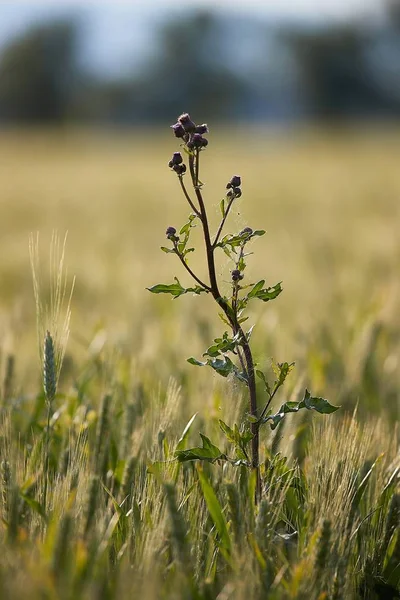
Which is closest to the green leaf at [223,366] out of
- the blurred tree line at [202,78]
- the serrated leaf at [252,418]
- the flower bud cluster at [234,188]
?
the serrated leaf at [252,418]

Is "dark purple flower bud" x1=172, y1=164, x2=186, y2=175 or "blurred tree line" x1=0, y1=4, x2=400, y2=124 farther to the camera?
"blurred tree line" x1=0, y1=4, x2=400, y2=124

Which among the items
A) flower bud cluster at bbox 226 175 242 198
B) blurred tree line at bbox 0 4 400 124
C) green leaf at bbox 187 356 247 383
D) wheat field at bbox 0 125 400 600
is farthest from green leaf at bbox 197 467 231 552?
blurred tree line at bbox 0 4 400 124

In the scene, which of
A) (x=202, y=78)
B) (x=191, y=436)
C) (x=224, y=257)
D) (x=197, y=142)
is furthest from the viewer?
(x=202, y=78)

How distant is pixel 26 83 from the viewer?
128ft

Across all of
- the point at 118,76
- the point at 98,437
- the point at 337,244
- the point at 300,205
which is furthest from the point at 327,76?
the point at 98,437

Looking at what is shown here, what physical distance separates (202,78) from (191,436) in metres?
43.2

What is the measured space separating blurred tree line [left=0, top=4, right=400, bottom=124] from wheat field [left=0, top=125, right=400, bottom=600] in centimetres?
3532

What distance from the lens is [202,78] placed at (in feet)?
141

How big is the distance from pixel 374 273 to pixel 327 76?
125 feet

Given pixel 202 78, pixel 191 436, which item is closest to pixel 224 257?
pixel 191 436

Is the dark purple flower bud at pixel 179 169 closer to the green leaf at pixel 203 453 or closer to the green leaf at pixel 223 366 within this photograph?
the green leaf at pixel 223 366

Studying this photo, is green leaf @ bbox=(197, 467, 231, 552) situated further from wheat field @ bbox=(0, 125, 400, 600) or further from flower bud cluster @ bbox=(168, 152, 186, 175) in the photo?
flower bud cluster @ bbox=(168, 152, 186, 175)

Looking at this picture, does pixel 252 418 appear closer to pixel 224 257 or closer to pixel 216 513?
pixel 216 513

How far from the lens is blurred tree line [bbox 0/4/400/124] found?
3934 centimetres
